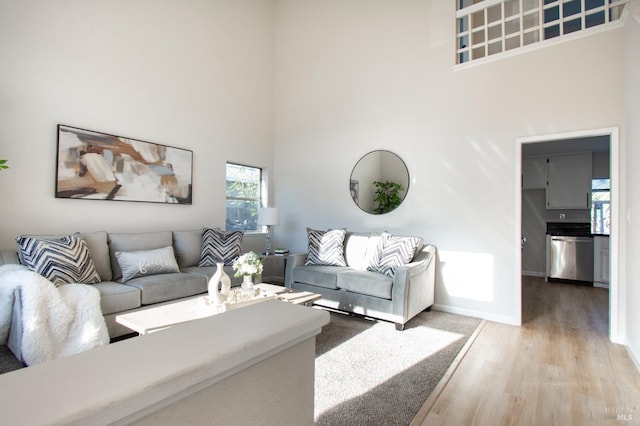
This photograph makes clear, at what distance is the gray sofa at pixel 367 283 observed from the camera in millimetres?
3303

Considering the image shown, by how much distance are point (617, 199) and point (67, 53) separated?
5.58 metres

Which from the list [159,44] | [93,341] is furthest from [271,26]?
[93,341]

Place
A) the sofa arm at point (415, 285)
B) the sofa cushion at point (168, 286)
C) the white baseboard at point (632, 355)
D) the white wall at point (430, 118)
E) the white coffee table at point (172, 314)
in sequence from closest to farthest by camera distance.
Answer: the white coffee table at point (172, 314), the white baseboard at point (632, 355), the sofa cushion at point (168, 286), the sofa arm at point (415, 285), the white wall at point (430, 118)

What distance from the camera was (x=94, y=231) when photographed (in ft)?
11.9

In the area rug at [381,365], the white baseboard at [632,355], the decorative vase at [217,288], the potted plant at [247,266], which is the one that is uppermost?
the potted plant at [247,266]

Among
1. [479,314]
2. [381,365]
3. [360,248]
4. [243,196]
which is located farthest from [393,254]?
[243,196]

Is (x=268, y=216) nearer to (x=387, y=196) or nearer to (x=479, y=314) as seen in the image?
(x=387, y=196)

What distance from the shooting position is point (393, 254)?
3707 millimetres

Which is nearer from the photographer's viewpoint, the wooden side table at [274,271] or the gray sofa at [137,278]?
the gray sofa at [137,278]

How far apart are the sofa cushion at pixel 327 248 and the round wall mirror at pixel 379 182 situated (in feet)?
2.14

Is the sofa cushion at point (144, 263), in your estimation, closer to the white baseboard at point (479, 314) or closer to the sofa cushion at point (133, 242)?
the sofa cushion at point (133, 242)

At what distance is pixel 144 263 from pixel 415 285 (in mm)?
2803

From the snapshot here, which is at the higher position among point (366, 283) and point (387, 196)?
point (387, 196)

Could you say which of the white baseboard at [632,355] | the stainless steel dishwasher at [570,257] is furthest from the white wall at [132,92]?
the stainless steel dishwasher at [570,257]
